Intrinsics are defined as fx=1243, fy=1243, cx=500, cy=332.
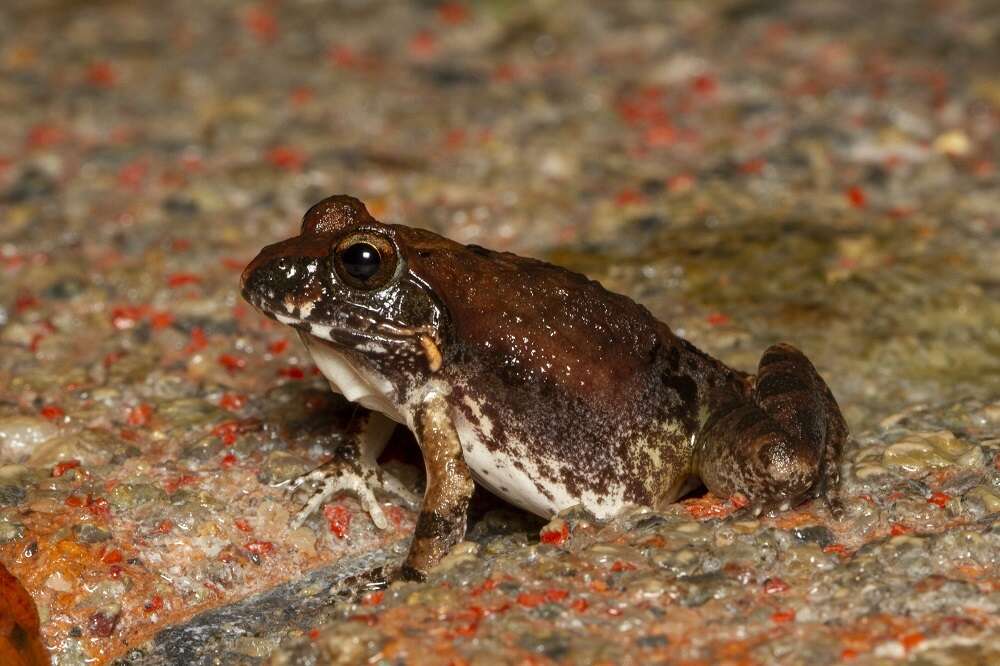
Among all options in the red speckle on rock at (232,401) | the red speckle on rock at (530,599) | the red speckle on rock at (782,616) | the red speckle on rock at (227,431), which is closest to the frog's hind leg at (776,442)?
the red speckle on rock at (782,616)

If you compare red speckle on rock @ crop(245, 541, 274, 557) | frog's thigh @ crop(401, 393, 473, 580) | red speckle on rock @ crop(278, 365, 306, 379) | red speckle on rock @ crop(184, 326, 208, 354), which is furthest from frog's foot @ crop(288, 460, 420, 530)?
A: red speckle on rock @ crop(184, 326, 208, 354)

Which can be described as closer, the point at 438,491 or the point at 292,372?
the point at 438,491

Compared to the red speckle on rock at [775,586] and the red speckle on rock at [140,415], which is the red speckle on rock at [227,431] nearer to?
the red speckle on rock at [140,415]

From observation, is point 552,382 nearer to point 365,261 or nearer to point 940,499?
point 365,261

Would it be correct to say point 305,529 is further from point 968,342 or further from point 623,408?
point 968,342

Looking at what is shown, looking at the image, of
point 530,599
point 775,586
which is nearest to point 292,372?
point 530,599

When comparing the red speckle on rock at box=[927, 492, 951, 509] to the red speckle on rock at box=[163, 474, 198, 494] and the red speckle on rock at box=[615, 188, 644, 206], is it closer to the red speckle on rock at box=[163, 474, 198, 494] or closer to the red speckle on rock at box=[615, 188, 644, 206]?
the red speckle on rock at box=[163, 474, 198, 494]

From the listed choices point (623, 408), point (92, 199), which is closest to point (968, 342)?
point (623, 408)
